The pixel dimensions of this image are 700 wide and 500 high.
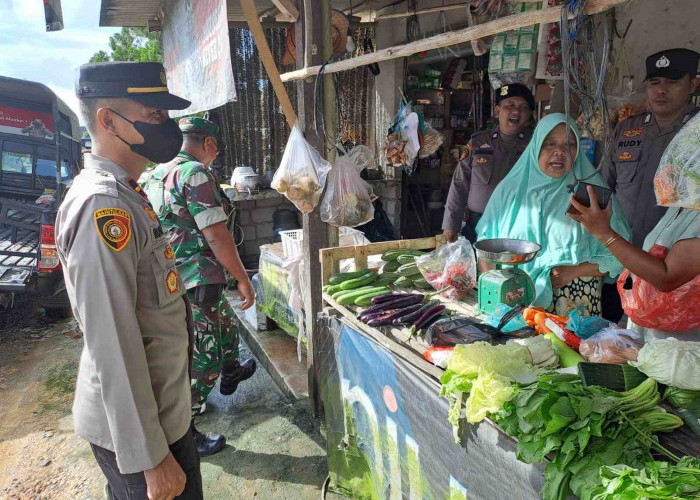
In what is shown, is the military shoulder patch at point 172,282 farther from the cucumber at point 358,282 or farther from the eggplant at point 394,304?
the cucumber at point 358,282

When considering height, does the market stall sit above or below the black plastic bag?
below

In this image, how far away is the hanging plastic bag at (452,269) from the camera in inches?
105

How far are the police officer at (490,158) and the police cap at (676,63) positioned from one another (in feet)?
2.89

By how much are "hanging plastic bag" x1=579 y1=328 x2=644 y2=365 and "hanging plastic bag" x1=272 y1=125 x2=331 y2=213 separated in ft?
6.26

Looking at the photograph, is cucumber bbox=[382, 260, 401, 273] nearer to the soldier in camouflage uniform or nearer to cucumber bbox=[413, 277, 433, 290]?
cucumber bbox=[413, 277, 433, 290]

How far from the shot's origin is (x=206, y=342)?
358 cm

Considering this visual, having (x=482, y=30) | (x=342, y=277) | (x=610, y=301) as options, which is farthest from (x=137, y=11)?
(x=610, y=301)

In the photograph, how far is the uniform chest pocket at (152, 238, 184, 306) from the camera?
1.71 m

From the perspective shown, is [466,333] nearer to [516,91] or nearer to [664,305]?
[664,305]

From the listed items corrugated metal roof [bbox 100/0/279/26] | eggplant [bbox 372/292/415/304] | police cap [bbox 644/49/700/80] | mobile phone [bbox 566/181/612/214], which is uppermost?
corrugated metal roof [bbox 100/0/279/26]

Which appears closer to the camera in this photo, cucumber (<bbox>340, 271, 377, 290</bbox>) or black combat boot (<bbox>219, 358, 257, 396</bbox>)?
cucumber (<bbox>340, 271, 377, 290</bbox>)

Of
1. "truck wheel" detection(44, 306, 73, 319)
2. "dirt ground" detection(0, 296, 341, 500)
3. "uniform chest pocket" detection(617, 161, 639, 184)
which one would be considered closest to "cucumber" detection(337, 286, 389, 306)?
"dirt ground" detection(0, 296, 341, 500)

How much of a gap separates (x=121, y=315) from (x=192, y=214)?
1.83 m

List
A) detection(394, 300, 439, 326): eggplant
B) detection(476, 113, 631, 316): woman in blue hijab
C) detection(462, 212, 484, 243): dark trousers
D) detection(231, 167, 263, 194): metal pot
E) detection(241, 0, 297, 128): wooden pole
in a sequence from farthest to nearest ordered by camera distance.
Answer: detection(231, 167, 263, 194): metal pot → detection(462, 212, 484, 243): dark trousers → detection(241, 0, 297, 128): wooden pole → detection(476, 113, 631, 316): woman in blue hijab → detection(394, 300, 439, 326): eggplant
